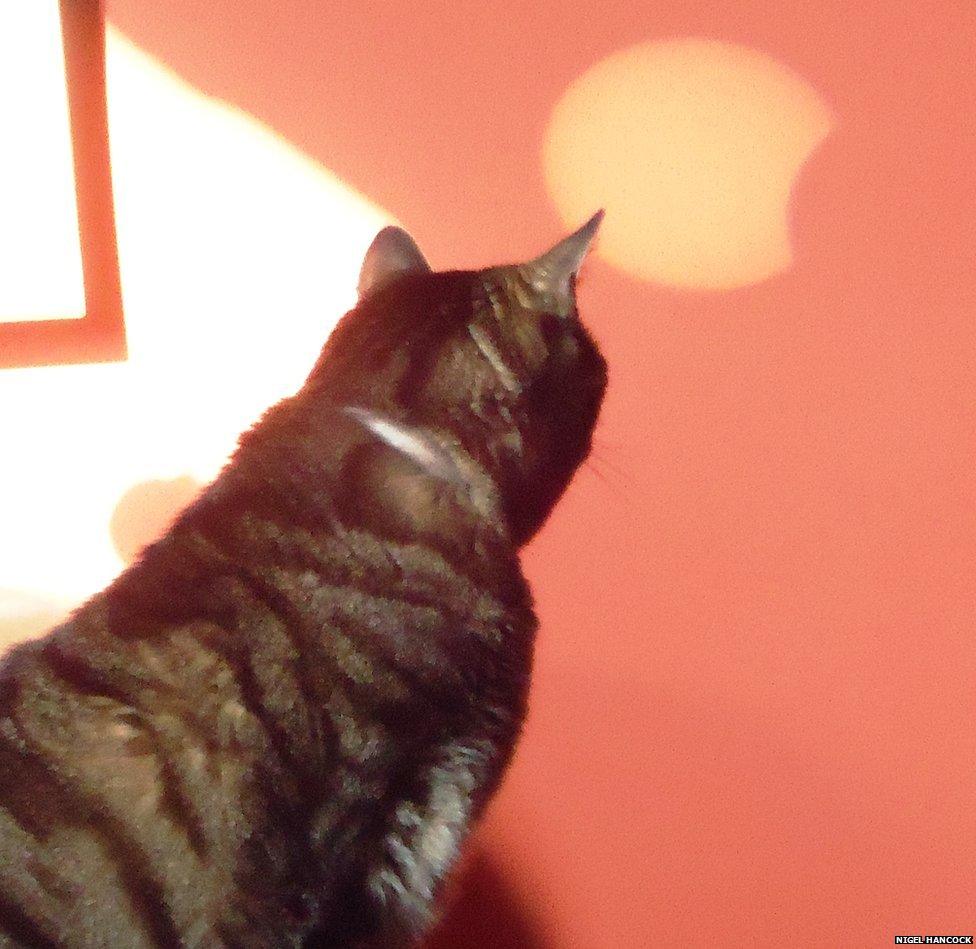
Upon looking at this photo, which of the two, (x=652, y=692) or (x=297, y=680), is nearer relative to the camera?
(x=297, y=680)

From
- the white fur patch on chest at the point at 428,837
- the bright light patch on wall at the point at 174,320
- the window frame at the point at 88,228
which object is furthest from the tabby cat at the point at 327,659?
the window frame at the point at 88,228

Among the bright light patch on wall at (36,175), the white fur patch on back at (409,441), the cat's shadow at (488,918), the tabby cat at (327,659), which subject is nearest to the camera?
the tabby cat at (327,659)

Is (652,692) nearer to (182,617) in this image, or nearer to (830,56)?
(182,617)

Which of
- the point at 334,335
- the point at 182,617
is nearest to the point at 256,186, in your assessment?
the point at 334,335

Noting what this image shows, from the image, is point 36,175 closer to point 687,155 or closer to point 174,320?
point 174,320

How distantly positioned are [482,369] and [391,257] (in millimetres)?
158

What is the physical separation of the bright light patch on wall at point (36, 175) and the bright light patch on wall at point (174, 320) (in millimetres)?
52

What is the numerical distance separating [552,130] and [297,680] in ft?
2.13

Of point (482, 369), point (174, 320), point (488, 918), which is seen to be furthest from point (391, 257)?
point (488, 918)

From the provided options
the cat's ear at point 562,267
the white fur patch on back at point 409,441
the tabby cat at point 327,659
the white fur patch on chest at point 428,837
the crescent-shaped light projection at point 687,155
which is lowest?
the white fur patch on chest at point 428,837

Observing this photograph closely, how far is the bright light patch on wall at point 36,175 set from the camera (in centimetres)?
86

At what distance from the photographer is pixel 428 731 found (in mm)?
662

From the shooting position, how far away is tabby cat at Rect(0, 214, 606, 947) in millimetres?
582

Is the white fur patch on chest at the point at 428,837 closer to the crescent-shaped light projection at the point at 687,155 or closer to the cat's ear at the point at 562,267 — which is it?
the cat's ear at the point at 562,267
